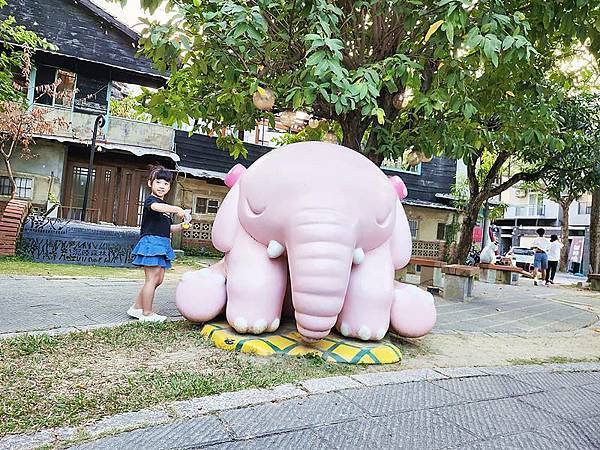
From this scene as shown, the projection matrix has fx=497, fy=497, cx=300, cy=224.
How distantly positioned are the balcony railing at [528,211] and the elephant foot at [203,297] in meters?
39.8

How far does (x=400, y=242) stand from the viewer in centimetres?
461

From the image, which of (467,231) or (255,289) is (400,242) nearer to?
(255,289)

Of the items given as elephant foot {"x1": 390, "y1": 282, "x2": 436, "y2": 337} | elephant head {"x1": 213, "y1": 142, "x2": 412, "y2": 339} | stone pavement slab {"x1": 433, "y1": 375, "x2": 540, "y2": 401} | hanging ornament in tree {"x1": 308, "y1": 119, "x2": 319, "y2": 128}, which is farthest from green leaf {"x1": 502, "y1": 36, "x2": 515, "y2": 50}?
hanging ornament in tree {"x1": 308, "y1": 119, "x2": 319, "y2": 128}

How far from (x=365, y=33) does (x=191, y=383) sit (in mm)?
4538

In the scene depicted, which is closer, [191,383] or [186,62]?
[191,383]

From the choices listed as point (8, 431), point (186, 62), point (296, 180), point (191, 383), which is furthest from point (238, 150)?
point (8, 431)

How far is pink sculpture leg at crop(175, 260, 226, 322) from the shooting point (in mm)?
4504

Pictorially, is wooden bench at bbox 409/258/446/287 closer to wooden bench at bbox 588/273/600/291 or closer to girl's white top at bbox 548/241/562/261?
wooden bench at bbox 588/273/600/291

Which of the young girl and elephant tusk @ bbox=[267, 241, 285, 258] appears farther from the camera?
the young girl

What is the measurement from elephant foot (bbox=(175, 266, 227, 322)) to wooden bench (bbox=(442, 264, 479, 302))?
5.42 meters

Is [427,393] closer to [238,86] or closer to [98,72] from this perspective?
[238,86]

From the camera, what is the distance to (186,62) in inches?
239

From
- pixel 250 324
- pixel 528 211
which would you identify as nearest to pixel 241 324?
pixel 250 324

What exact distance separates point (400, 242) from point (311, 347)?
4.24ft
